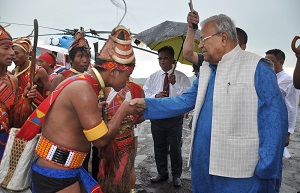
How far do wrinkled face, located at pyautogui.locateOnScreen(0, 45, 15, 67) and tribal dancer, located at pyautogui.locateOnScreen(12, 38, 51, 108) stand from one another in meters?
0.94

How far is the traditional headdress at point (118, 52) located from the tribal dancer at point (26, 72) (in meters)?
2.26

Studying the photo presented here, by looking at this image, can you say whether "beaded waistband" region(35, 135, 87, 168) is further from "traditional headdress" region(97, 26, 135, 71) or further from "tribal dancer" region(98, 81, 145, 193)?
"tribal dancer" region(98, 81, 145, 193)

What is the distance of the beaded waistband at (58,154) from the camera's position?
2.17 m

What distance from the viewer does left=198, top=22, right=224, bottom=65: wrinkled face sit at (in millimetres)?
2383

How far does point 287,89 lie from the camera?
15.3 feet

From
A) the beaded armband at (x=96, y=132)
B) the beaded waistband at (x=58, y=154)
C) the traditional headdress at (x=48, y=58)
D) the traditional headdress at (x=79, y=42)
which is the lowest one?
the beaded waistband at (x=58, y=154)

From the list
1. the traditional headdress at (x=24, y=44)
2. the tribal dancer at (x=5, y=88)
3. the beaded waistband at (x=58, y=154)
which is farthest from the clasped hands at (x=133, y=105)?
the traditional headdress at (x=24, y=44)

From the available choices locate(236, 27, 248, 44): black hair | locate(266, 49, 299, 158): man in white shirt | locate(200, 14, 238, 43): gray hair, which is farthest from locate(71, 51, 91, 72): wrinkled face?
locate(266, 49, 299, 158): man in white shirt

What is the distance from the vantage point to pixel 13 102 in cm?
318

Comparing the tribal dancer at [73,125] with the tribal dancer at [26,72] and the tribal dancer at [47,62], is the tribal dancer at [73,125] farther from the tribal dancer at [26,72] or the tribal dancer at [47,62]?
the tribal dancer at [47,62]

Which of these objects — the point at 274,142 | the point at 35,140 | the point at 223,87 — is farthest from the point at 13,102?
the point at 274,142

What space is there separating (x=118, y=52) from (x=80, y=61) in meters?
2.21

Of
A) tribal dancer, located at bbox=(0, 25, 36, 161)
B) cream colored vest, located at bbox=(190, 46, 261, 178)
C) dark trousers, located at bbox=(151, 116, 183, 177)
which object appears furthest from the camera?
dark trousers, located at bbox=(151, 116, 183, 177)

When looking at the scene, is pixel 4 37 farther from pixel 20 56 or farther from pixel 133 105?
pixel 133 105
